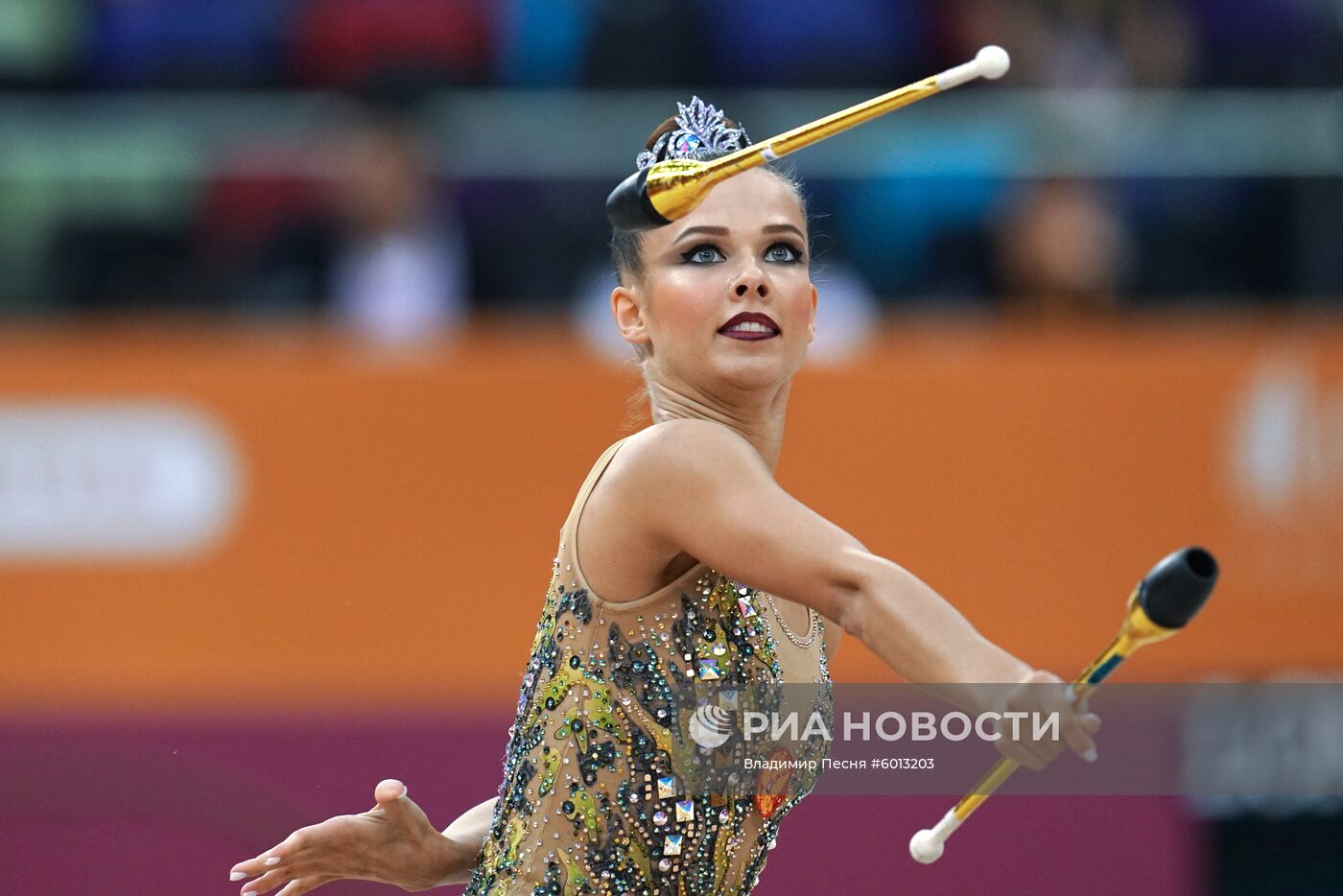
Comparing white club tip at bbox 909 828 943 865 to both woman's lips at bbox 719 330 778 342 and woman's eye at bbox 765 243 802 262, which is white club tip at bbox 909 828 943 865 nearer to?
woman's lips at bbox 719 330 778 342

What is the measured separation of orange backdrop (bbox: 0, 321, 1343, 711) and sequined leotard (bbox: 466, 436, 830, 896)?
3.05 meters

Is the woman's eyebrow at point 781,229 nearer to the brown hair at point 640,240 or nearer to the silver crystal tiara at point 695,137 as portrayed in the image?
the brown hair at point 640,240

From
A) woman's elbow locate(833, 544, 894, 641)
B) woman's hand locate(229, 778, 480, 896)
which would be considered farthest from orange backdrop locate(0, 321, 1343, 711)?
woman's elbow locate(833, 544, 894, 641)

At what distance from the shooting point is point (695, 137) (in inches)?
115

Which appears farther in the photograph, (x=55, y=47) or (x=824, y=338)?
(x=55, y=47)

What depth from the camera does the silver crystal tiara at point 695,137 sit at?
292cm

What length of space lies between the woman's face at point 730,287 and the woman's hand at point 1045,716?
68cm

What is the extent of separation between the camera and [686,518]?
8.61 feet

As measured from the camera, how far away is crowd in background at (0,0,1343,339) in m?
6.57

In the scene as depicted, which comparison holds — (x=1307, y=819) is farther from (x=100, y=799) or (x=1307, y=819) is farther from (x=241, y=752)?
(x=100, y=799)

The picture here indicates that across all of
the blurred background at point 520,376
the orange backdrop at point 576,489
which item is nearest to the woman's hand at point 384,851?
the blurred background at point 520,376

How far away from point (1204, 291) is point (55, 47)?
13.3ft

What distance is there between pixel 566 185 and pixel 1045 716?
4.67m

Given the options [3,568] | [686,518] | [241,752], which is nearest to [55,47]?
[3,568]
